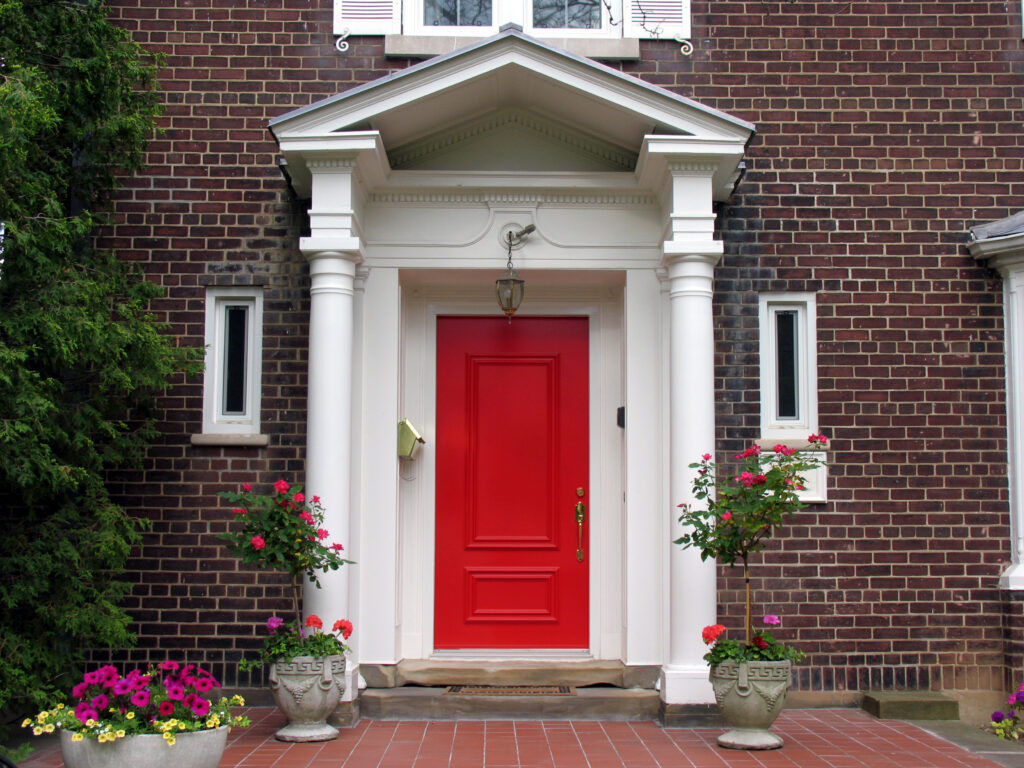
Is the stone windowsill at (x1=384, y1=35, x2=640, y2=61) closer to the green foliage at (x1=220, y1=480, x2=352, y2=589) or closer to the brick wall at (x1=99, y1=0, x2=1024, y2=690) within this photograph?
the brick wall at (x1=99, y1=0, x2=1024, y2=690)

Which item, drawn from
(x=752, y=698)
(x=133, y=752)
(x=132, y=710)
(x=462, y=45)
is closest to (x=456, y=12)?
(x=462, y=45)

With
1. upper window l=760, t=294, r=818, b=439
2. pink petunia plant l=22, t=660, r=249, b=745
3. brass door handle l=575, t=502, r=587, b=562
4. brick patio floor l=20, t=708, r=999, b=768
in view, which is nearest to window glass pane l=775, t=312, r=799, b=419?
upper window l=760, t=294, r=818, b=439

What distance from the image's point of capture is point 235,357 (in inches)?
285

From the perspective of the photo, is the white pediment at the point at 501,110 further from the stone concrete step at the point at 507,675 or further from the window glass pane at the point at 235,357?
the stone concrete step at the point at 507,675

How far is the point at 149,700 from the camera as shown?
4773 millimetres

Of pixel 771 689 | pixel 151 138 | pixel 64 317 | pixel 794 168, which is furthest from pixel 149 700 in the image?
pixel 794 168

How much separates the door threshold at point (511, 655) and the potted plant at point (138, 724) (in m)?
2.48

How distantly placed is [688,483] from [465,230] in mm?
2308

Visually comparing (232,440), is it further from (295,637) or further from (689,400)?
(689,400)

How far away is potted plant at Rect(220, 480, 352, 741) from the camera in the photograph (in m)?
5.89

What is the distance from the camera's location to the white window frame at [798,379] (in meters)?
7.15

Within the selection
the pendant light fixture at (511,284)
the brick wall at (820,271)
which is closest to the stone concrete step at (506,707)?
the brick wall at (820,271)

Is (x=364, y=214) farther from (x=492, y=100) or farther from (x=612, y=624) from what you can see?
(x=612, y=624)

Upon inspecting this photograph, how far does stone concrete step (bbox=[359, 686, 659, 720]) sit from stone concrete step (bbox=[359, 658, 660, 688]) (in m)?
0.24
